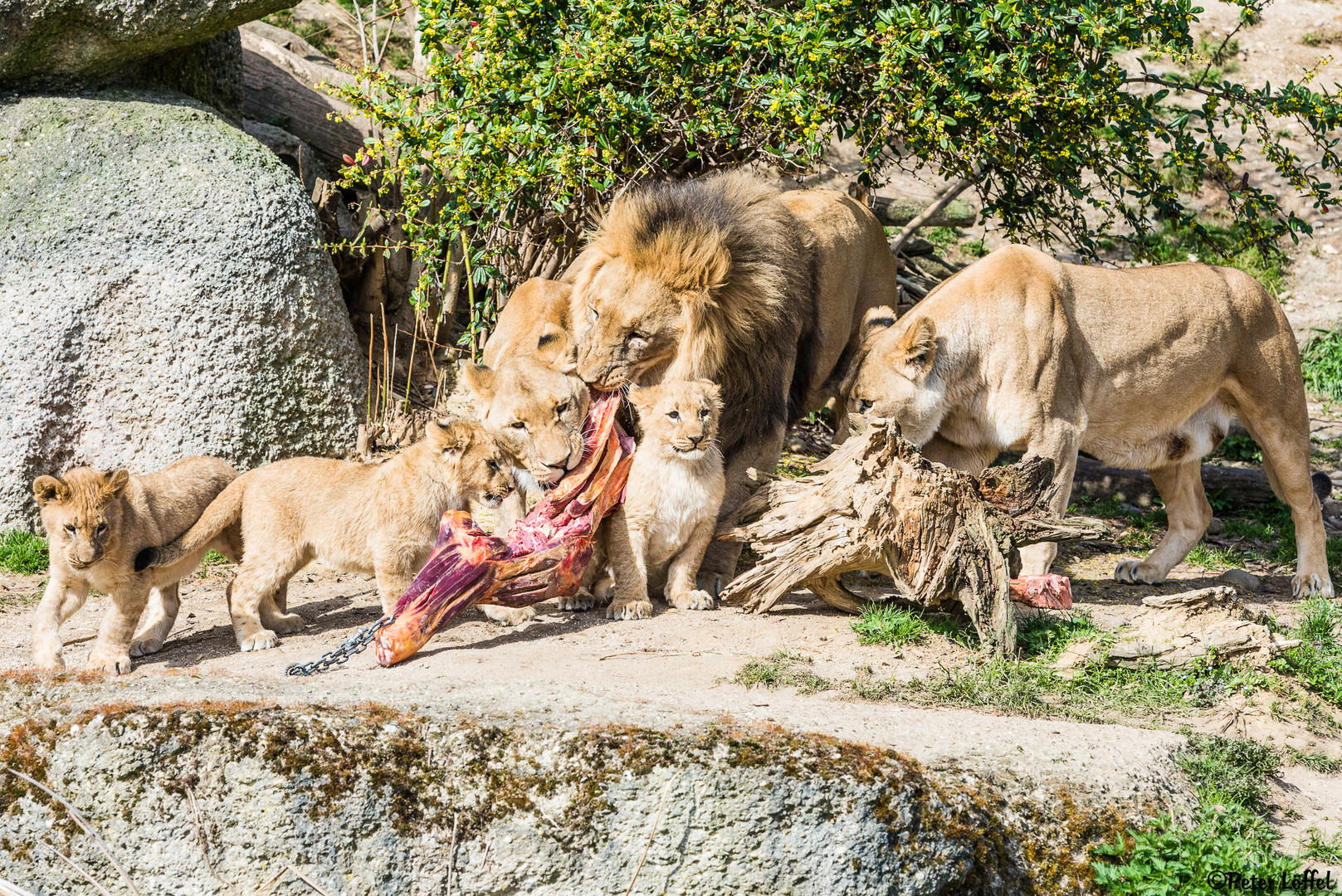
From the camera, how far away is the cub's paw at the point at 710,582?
6363 mm

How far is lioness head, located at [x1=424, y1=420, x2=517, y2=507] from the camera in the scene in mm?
5543

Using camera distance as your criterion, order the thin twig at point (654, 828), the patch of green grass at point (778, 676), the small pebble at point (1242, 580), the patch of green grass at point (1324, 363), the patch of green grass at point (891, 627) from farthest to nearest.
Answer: the patch of green grass at point (1324, 363) < the small pebble at point (1242, 580) < the patch of green grass at point (891, 627) < the patch of green grass at point (778, 676) < the thin twig at point (654, 828)

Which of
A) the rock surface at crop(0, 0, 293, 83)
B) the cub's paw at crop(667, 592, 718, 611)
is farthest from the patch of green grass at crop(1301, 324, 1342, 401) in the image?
the rock surface at crop(0, 0, 293, 83)

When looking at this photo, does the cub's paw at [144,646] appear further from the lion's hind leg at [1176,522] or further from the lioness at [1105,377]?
the lion's hind leg at [1176,522]

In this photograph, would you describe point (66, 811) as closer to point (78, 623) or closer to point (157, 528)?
point (157, 528)

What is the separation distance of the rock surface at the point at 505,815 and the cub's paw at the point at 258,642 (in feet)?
5.74

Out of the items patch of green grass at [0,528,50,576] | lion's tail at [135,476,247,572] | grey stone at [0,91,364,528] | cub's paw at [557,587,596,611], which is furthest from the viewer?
grey stone at [0,91,364,528]

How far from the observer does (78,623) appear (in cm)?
627

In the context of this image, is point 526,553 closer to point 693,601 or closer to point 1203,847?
point 693,601

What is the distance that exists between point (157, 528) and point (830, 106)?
4.60m

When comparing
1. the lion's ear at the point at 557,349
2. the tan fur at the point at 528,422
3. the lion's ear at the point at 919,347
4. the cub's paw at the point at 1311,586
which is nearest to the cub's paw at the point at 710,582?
→ the tan fur at the point at 528,422

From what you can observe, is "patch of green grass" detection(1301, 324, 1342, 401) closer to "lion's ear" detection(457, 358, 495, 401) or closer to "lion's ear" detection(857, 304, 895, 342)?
"lion's ear" detection(857, 304, 895, 342)

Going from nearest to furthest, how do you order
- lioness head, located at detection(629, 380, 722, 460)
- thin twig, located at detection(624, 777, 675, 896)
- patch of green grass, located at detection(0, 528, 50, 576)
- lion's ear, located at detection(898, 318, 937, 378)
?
1. thin twig, located at detection(624, 777, 675, 896)
2. lioness head, located at detection(629, 380, 722, 460)
3. lion's ear, located at detection(898, 318, 937, 378)
4. patch of green grass, located at detection(0, 528, 50, 576)

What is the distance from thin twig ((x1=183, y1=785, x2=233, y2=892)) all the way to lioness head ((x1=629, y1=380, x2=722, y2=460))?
2.79 meters
